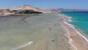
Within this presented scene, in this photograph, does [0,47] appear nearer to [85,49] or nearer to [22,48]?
[22,48]

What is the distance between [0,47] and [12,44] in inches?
79.2

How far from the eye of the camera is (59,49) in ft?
67.8

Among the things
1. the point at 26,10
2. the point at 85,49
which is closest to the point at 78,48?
the point at 85,49

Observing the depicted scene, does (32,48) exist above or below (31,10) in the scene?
above

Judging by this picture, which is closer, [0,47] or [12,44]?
[0,47]

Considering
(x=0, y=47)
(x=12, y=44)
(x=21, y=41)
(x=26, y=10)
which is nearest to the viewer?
(x=0, y=47)

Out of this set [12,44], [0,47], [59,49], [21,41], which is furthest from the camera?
[21,41]

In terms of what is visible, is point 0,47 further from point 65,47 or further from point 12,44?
point 65,47

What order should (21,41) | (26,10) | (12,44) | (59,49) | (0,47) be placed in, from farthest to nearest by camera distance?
(26,10) → (21,41) → (12,44) → (0,47) → (59,49)

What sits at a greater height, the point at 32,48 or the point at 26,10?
the point at 32,48

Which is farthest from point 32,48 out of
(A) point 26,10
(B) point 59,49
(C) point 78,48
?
(A) point 26,10

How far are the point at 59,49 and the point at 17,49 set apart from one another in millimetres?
3587

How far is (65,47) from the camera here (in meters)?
21.3

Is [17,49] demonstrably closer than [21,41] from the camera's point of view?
Yes
